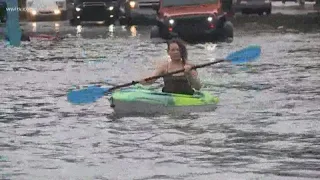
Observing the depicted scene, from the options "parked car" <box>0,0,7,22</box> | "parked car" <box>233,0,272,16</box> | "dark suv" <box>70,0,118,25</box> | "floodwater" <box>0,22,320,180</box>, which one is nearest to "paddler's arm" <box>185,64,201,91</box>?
"floodwater" <box>0,22,320,180</box>

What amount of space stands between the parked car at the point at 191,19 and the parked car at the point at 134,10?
28.1 ft

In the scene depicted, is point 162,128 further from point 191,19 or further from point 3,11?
point 3,11

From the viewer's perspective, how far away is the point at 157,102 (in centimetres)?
1459

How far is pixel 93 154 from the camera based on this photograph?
11.4 meters

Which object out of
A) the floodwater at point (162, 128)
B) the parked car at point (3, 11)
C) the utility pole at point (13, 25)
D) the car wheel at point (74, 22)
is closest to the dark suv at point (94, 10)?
the car wheel at point (74, 22)

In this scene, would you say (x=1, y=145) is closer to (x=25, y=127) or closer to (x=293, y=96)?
(x=25, y=127)

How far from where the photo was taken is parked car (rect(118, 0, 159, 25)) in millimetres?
41562

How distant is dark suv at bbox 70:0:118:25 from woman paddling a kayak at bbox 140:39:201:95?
2839cm

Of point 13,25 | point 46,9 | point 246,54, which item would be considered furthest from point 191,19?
point 46,9

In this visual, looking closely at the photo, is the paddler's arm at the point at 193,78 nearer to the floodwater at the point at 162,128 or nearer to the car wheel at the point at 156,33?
the floodwater at the point at 162,128

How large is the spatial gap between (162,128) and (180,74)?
5.77 ft

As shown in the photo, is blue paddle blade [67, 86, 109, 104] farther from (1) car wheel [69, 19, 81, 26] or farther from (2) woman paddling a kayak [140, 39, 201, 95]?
(1) car wheel [69, 19, 81, 26]

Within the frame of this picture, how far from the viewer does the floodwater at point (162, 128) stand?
33.8 feet

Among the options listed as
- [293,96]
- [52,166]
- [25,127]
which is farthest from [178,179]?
[293,96]
